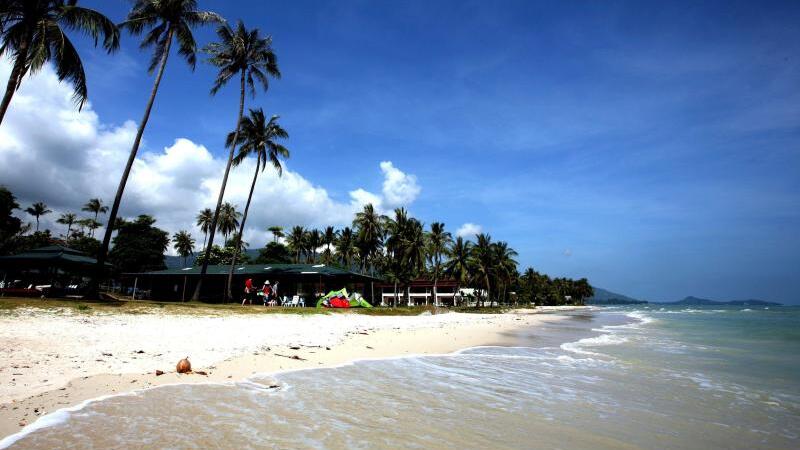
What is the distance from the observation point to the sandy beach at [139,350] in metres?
5.59

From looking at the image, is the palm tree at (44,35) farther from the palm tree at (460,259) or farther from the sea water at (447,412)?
the palm tree at (460,259)

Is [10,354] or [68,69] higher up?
[68,69]

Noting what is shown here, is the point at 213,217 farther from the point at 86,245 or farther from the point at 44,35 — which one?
the point at 44,35

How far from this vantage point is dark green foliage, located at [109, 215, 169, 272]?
190ft

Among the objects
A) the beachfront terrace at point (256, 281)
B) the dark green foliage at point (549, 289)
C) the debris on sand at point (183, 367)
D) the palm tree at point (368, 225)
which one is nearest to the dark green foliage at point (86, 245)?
the beachfront terrace at point (256, 281)

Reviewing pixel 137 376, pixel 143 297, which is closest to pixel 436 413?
pixel 137 376

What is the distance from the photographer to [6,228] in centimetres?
4847

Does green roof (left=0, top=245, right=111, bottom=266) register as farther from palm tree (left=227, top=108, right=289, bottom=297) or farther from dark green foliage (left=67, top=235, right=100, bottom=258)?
dark green foliage (left=67, top=235, right=100, bottom=258)

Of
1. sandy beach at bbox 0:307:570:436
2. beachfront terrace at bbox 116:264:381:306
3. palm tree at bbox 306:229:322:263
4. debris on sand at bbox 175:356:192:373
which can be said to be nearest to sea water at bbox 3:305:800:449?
Answer: sandy beach at bbox 0:307:570:436

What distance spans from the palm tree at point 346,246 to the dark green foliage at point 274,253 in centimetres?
1385

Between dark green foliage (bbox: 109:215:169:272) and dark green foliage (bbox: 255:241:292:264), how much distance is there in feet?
51.7

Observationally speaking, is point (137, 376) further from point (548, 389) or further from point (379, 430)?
point (548, 389)

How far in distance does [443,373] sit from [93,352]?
23.3 ft

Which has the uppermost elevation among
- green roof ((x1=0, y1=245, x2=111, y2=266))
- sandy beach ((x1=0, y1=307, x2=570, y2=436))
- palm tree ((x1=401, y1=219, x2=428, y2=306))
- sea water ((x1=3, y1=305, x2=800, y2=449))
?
palm tree ((x1=401, y1=219, x2=428, y2=306))
